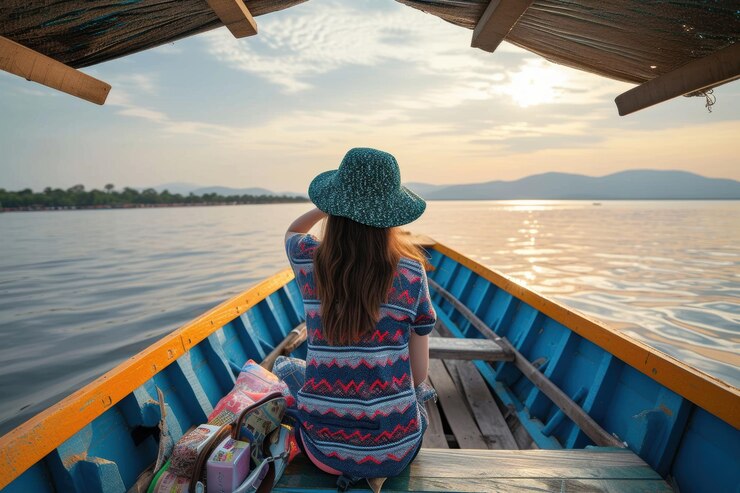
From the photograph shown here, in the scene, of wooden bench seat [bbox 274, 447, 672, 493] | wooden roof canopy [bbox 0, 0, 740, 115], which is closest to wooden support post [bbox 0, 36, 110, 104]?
wooden roof canopy [bbox 0, 0, 740, 115]

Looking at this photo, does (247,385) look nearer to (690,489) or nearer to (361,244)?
(361,244)

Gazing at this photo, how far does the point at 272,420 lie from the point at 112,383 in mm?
822

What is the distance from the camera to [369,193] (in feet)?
5.56

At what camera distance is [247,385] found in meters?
2.52

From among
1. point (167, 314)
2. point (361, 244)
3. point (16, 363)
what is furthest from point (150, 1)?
point (167, 314)

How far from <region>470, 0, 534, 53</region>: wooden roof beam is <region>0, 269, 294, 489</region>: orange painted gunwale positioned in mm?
2798

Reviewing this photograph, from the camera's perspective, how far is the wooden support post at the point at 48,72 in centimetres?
231

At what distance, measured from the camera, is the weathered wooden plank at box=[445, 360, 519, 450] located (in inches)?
125

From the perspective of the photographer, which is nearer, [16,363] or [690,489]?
[690,489]

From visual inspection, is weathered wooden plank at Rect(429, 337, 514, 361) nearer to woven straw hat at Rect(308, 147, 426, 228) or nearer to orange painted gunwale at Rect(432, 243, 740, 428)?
orange painted gunwale at Rect(432, 243, 740, 428)

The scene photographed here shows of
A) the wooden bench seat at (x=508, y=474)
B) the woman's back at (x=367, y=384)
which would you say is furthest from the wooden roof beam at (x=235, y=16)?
the wooden bench seat at (x=508, y=474)

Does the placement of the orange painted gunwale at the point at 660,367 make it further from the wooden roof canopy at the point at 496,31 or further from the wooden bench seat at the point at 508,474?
the wooden roof canopy at the point at 496,31

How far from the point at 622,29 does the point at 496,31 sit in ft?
2.54

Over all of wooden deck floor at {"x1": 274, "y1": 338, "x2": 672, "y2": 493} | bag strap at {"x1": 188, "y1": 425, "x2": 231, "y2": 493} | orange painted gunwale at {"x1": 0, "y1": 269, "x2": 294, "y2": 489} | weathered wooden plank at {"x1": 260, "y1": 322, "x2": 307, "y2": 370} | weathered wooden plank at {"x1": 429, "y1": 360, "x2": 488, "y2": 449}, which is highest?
orange painted gunwale at {"x1": 0, "y1": 269, "x2": 294, "y2": 489}
